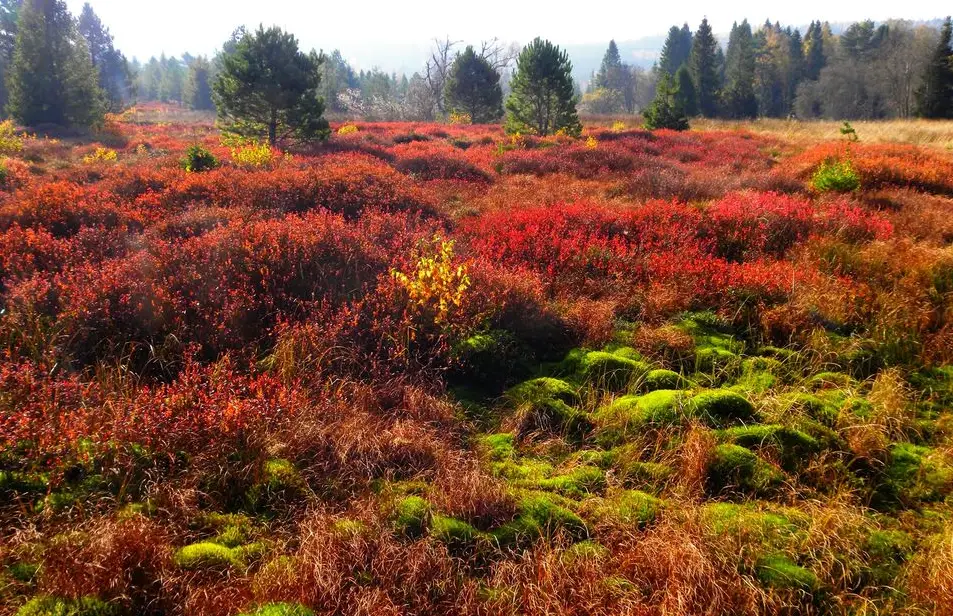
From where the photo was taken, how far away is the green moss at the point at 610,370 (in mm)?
4816

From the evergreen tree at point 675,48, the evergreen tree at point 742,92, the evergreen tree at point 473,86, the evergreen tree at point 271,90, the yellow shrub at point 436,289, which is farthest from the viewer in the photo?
the evergreen tree at point 675,48

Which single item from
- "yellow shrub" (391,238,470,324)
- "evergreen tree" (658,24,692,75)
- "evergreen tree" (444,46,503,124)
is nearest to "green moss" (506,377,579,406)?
"yellow shrub" (391,238,470,324)

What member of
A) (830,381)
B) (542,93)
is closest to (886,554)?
(830,381)

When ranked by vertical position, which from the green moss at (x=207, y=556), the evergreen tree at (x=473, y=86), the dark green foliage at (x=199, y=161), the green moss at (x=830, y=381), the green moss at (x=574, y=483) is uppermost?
the evergreen tree at (x=473, y=86)

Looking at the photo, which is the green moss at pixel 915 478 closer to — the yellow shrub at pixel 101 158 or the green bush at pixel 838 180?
the green bush at pixel 838 180

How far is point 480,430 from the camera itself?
14.0 feet

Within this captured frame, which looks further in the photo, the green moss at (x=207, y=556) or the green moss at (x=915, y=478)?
the green moss at (x=915, y=478)

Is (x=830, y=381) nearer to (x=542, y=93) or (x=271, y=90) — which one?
(x=271, y=90)

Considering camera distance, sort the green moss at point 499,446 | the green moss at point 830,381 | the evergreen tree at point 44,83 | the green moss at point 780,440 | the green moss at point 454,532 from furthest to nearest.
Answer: the evergreen tree at point 44,83 < the green moss at point 830,381 < the green moss at point 499,446 < the green moss at point 780,440 < the green moss at point 454,532

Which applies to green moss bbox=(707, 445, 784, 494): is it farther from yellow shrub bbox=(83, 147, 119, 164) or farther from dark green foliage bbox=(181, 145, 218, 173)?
yellow shrub bbox=(83, 147, 119, 164)

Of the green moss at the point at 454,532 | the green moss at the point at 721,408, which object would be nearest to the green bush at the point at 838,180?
the green moss at the point at 721,408

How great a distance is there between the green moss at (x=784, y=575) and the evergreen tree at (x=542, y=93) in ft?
75.2

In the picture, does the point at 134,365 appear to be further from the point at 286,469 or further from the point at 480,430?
the point at 480,430

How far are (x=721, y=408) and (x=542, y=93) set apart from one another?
23.5m
